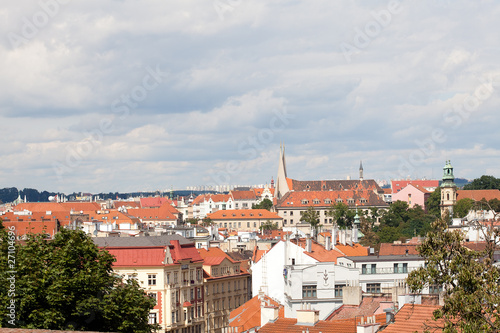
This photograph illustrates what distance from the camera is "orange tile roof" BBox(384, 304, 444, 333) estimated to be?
35428 mm

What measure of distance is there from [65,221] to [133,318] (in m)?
124

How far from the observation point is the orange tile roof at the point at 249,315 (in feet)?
203

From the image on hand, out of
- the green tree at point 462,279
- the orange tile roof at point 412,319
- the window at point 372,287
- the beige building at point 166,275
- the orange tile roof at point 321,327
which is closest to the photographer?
the green tree at point 462,279

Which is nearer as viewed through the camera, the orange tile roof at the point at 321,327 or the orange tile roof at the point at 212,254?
the orange tile roof at the point at 321,327

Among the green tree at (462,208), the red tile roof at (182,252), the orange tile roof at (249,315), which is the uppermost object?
the green tree at (462,208)

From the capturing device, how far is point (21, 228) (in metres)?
140

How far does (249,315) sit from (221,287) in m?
21.4

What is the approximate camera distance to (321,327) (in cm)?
4172

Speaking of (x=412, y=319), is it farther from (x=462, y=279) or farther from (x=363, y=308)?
(x=363, y=308)

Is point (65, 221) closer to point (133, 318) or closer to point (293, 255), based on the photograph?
point (293, 255)

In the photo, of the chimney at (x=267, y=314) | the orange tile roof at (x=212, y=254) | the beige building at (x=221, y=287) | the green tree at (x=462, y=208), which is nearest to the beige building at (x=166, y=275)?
the beige building at (x=221, y=287)

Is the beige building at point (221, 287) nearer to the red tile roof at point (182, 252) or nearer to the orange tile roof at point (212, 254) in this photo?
the orange tile roof at point (212, 254)

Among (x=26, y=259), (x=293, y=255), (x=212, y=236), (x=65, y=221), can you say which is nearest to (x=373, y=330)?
(x=26, y=259)

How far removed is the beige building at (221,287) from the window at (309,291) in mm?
21078
